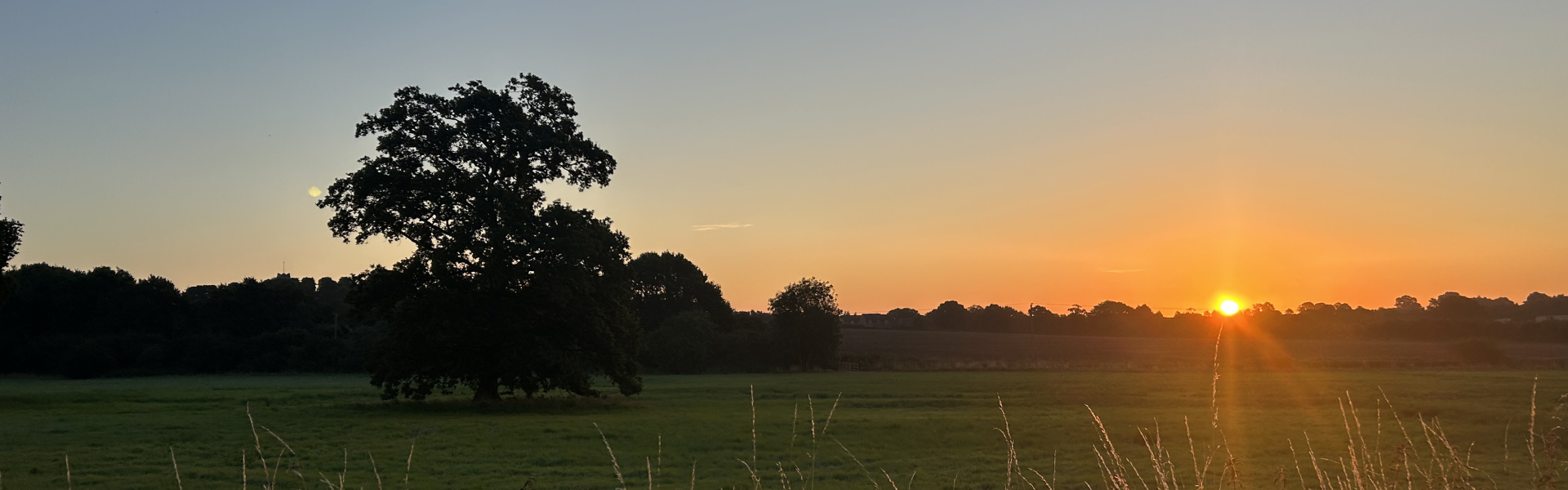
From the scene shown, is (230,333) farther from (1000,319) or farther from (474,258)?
(1000,319)

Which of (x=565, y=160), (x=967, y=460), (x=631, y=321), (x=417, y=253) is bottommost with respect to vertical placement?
(x=967, y=460)

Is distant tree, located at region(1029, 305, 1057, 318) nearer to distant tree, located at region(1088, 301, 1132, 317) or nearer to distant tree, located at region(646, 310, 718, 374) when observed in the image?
distant tree, located at region(1088, 301, 1132, 317)

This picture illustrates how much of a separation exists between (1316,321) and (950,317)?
58.8 meters

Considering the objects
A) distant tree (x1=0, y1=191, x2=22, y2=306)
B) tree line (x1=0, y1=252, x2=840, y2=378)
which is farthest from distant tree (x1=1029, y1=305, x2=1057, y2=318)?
distant tree (x1=0, y1=191, x2=22, y2=306)

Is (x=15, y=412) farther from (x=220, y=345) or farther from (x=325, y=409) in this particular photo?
(x=220, y=345)

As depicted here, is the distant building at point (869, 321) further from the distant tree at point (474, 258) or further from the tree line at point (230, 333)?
the distant tree at point (474, 258)

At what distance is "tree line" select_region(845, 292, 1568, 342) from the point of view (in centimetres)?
9919

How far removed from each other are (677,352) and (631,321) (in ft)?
148

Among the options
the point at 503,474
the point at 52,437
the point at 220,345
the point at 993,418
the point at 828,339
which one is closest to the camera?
the point at 503,474

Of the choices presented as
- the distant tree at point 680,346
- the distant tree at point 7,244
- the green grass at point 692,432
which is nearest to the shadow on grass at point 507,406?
the green grass at point 692,432

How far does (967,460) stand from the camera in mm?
19641

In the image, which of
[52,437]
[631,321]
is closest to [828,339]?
[631,321]

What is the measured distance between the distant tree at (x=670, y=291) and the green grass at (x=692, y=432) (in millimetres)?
59977

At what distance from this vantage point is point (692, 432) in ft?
82.0
